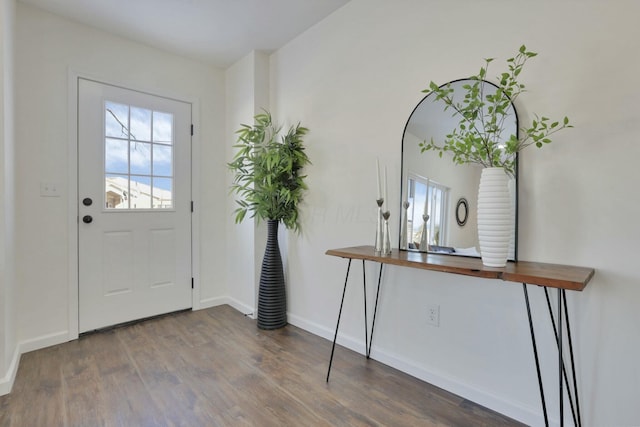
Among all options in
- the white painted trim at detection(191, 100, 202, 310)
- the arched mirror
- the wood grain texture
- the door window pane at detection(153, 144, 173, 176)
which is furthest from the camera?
the white painted trim at detection(191, 100, 202, 310)

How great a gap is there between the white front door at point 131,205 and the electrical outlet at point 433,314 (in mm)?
A: 2248

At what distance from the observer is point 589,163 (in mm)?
1294

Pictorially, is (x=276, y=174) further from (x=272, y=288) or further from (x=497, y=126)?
(x=497, y=126)

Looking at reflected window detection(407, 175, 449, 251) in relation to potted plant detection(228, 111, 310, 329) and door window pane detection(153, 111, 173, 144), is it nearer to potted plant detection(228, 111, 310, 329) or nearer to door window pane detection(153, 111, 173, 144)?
potted plant detection(228, 111, 310, 329)

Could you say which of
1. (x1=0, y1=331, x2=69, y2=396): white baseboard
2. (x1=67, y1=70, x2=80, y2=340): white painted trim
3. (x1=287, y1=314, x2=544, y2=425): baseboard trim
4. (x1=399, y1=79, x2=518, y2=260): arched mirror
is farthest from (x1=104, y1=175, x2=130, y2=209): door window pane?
(x1=399, y1=79, x2=518, y2=260): arched mirror

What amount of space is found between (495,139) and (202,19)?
2237mm

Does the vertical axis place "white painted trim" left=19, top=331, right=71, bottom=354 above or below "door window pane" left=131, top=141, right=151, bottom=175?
below

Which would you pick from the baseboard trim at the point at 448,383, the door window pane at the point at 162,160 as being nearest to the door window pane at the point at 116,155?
the door window pane at the point at 162,160

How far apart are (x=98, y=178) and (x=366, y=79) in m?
2.22

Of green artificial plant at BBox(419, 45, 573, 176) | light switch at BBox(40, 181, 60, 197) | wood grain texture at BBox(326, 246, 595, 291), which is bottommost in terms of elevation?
wood grain texture at BBox(326, 246, 595, 291)

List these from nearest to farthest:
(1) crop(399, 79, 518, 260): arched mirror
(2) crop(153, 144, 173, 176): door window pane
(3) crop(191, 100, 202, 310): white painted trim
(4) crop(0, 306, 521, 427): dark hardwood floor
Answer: (4) crop(0, 306, 521, 427): dark hardwood floor, (1) crop(399, 79, 518, 260): arched mirror, (2) crop(153, 144, 173, 176): door window pane, (3) crop(191, 100, 202, 310): white painted trim

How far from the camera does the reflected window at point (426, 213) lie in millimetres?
1743

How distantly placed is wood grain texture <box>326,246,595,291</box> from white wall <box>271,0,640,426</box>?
5.5 inches

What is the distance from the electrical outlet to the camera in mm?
1760
